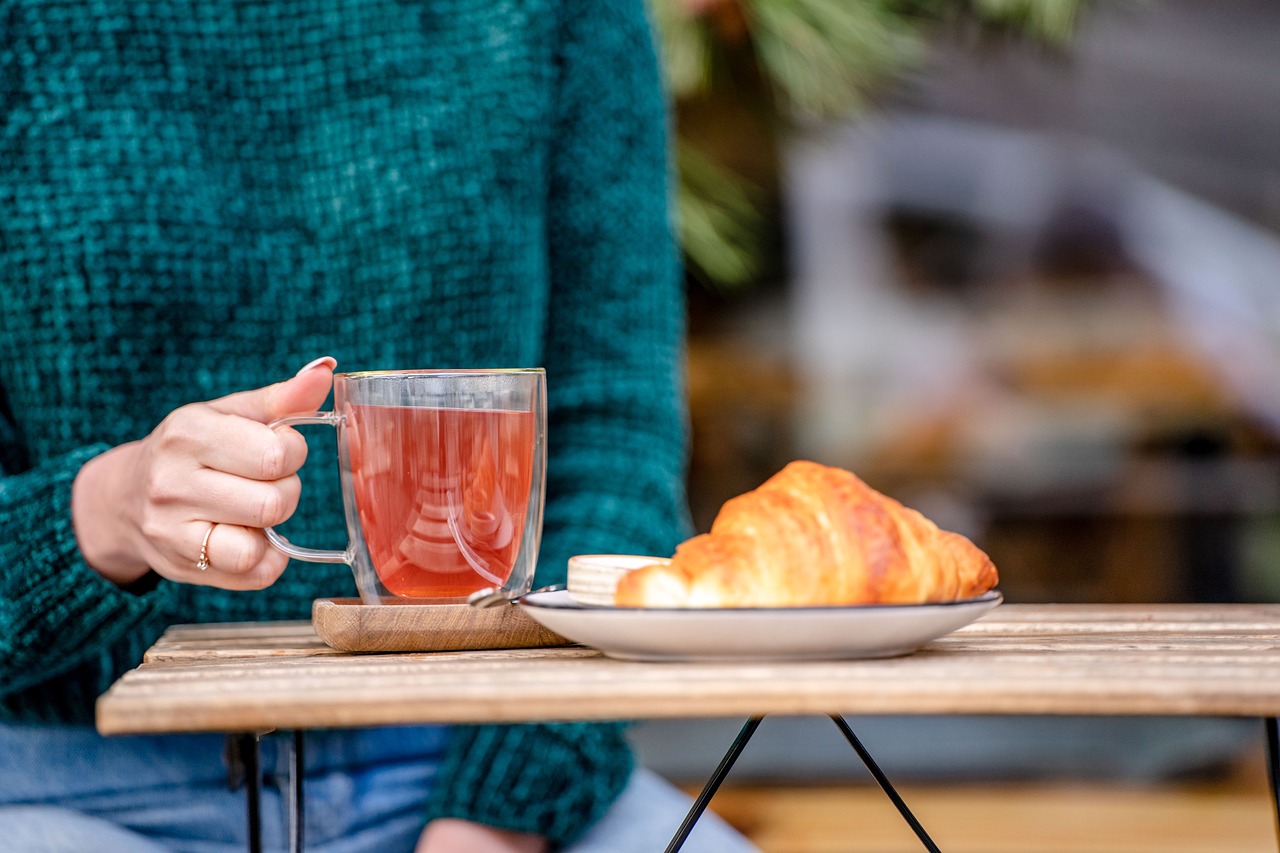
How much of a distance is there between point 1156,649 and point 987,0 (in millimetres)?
1422

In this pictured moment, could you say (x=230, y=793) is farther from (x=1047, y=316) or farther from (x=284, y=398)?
(x=1047, y=316)

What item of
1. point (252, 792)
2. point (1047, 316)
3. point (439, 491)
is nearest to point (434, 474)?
point (439, 491)

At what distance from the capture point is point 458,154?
0.79 metres

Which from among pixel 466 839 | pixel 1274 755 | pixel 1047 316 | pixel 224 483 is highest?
pixel 224 483

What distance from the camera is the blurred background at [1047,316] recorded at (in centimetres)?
257

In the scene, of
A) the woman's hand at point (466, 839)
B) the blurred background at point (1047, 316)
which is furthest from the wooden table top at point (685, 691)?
the blurred background at point (1047, 316)

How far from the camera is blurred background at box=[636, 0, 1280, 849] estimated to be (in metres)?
2.57

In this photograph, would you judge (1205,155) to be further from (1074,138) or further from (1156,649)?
(1156,649)

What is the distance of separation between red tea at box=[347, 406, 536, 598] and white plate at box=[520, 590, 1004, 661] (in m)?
0.10

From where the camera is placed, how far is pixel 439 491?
1.76ft

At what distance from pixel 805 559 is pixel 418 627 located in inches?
6.7

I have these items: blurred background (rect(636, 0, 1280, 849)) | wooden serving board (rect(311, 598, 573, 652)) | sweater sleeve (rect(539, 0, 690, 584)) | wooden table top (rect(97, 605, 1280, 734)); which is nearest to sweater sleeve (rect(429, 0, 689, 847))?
sweater sleeve (rect(539, 0, 690, 584))

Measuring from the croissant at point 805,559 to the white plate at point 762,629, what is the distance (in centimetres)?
1

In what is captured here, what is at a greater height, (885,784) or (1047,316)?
(885,784)
